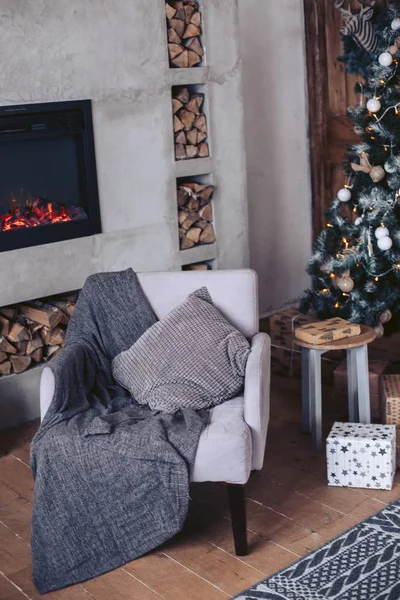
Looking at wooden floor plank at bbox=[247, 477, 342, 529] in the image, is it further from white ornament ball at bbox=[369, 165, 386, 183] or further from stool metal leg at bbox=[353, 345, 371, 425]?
white ornament ball at bbox=[369, 165, 386, 183]

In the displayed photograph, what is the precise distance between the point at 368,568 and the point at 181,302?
122cm

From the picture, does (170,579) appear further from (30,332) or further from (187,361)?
(30,332)

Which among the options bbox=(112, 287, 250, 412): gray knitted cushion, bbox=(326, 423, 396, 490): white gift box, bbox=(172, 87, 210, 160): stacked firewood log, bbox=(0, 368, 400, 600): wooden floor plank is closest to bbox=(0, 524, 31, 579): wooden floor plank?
bbox=(0, 368, 400, 600): wooden floor plank

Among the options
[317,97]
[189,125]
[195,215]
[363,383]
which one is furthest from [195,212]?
[363,383]

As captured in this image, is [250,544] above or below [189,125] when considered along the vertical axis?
below

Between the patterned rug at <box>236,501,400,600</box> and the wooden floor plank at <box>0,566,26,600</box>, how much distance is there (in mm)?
681

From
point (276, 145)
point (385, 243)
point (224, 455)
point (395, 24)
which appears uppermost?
point (395, 24)

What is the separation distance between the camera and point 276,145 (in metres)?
5.11

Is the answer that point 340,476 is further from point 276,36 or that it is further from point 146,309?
point 276,36

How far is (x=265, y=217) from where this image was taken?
5.16 metres

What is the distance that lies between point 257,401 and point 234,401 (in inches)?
9.1

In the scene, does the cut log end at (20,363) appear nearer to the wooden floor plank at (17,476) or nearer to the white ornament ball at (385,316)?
the wooden floor plank at (17,476)

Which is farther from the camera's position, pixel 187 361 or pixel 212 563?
pixel 187 361

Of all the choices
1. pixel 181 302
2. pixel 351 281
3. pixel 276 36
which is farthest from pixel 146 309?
pixel 276 36
